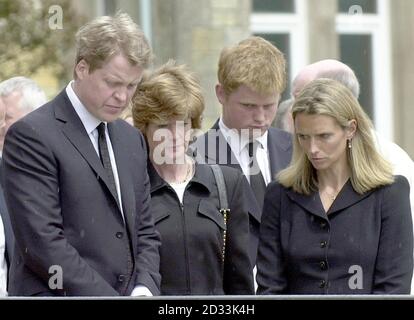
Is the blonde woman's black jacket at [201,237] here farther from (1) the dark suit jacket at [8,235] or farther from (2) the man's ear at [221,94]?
(1) the dark suit jacket at [8,235]

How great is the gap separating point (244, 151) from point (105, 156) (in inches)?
42.5

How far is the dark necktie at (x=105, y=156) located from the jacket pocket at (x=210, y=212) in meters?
0.50

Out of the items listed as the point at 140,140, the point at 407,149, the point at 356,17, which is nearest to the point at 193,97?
the point at 140,140

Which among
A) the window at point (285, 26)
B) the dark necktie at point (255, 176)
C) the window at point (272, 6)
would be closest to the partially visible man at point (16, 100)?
the dark necktie at point (255, 176)

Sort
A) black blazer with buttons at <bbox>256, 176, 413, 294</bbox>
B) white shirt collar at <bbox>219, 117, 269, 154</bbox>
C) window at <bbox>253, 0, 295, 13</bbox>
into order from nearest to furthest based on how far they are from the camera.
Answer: black blazer with buttons at <bbox>256, 176, 413, 294</bbox>
white shirt collar at <bbox>219, 117, 269, 154</bbox>
window at <bbox>253, 0, 295, 13</bbox>

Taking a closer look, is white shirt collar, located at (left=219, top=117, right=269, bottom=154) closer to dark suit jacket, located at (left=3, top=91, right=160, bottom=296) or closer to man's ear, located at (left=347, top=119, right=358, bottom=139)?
man's ear, located at (left=347, top=119, right=358, bottom=139)

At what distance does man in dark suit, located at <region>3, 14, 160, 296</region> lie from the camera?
422 cm

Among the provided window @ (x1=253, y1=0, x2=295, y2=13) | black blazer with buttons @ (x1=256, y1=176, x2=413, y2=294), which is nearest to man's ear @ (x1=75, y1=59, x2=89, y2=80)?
black blazer with buttons @ (x1=256, y1=176, x2=413, y2=294)

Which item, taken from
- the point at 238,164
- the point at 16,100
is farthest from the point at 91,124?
the point at 16,100

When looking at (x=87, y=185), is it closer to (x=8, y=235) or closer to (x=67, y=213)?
(x=67, y=213)

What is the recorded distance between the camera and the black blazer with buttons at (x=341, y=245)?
4520 mm

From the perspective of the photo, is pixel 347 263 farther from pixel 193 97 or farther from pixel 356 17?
pixel 356 17

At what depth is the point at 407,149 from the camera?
932 centimetres

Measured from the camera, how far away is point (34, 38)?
26.9 feet
